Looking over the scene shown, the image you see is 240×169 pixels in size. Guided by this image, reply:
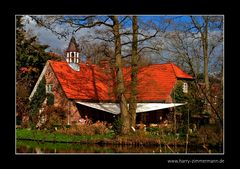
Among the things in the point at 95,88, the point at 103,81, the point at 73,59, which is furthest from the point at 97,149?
the point at 103,81

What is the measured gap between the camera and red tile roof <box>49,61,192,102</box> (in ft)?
81.9

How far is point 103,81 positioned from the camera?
2742 cm

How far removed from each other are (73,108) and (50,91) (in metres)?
2.23

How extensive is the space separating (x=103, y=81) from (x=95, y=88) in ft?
3.14

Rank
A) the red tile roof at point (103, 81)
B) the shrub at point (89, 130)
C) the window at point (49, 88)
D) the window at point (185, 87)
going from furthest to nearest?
the window at point (185, 87) → the window at point (49, 88) → the red tile roof at point (103, 81) → the shrub at point (89, 130)

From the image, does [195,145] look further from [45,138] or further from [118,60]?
[45,138]

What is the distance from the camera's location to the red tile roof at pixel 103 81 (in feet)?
81.9

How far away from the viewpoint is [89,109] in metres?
25.2

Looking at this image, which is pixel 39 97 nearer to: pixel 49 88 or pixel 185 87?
pixel 49 88

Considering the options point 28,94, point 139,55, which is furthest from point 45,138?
point 28,94

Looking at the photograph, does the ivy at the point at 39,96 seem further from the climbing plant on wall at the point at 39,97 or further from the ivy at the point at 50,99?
the ivy at the point at 50,99

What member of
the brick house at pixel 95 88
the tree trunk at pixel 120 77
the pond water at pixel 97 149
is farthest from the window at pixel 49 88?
the pond water at pixel 97 149

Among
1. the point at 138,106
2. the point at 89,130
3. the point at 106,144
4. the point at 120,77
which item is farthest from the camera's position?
the point at 138,106

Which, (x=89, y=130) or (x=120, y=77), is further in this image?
(x=89, y=130)
